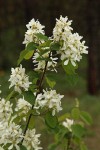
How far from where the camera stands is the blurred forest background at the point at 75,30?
12.9m

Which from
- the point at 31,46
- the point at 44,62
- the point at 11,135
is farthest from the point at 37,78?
the point at 11,135

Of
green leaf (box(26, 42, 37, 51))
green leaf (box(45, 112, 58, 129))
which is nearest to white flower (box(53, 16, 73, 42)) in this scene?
green leaf (box(26, 42, 37, 51))

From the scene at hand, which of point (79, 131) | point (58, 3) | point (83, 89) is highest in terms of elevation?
point (58, 3)

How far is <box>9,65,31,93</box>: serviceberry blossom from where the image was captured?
8.56 feet

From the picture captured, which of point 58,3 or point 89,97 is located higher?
point 58,3

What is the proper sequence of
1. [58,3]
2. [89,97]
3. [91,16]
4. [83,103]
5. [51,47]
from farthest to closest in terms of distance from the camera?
[58,3] → [91,16] → [89,97] → [83,103] → [51,47]

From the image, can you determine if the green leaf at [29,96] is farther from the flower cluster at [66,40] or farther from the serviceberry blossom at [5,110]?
the flower cluster at [66,40]

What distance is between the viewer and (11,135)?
2.69 m

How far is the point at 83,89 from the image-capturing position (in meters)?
15.1

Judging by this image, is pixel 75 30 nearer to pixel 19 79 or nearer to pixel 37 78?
pixel 37 78

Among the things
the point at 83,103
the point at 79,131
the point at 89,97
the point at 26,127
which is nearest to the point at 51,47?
the point at 26,127

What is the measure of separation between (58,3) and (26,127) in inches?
565

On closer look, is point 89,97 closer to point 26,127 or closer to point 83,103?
point 83,103

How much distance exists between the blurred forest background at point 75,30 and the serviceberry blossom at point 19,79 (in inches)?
258
